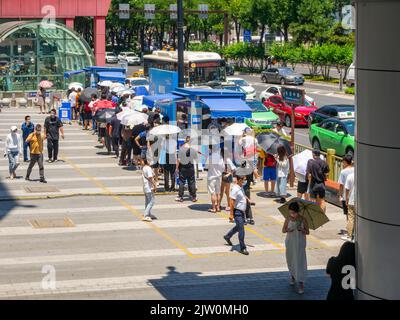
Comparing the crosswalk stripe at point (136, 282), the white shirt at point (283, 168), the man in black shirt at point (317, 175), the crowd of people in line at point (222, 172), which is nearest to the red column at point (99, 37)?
the crowd of people in line at point (222, 172)

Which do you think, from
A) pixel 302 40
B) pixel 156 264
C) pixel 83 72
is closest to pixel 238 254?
pixel 156 264

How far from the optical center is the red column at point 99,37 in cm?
6328

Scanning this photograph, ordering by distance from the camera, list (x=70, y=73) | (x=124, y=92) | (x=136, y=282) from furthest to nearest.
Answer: (x=70, y=73) < (x=124, y=92) < (x=136, y=282)

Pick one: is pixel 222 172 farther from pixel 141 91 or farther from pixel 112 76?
pixel 141 91

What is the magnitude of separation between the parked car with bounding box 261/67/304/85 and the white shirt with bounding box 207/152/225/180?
1898 inches

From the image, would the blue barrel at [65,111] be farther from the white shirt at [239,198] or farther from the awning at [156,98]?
the white shirt at [239,198]

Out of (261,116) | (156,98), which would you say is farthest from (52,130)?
(261,116)

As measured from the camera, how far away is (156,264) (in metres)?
18.2

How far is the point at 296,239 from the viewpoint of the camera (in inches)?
650

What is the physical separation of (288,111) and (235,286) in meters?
27.1

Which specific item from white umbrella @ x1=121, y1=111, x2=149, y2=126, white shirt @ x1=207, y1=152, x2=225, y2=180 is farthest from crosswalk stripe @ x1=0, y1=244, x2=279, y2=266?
white umbrella @ x1=121, y1=111, x2=149, y2=126

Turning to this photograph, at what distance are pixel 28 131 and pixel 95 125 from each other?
31.9 feet

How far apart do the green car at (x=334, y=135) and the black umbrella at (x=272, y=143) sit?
Answer: 205 inches
